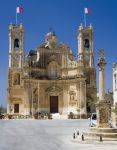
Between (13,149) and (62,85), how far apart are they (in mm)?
49410

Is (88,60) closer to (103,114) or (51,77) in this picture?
(51,77)

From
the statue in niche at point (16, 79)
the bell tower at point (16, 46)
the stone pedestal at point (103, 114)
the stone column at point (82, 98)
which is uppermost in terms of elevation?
the bell tower at point (16, 46)

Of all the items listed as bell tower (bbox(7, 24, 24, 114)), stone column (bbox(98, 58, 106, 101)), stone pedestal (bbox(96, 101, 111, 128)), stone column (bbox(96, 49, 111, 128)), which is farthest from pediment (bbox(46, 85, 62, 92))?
stone pedestal (bbox(96, 101, 111, 128))

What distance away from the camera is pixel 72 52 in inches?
2842

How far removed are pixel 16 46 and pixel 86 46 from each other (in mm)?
12524

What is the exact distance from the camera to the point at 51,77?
68.8 meters

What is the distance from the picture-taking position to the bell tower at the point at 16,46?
223ft

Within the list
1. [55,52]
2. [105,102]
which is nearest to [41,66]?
[55,52]

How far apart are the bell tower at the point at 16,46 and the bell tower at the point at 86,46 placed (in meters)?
10.3

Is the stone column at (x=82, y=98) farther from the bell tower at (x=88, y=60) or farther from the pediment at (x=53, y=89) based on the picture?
the pediment at (x=53, y=89)

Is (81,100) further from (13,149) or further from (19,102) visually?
(13,149)

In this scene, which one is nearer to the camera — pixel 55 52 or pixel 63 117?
pixel 63 117

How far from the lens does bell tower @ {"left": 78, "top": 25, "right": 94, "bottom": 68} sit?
69.1 metres

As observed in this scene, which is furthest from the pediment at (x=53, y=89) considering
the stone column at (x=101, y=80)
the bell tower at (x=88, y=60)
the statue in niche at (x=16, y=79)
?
the stone column at (x=101, y=80)
